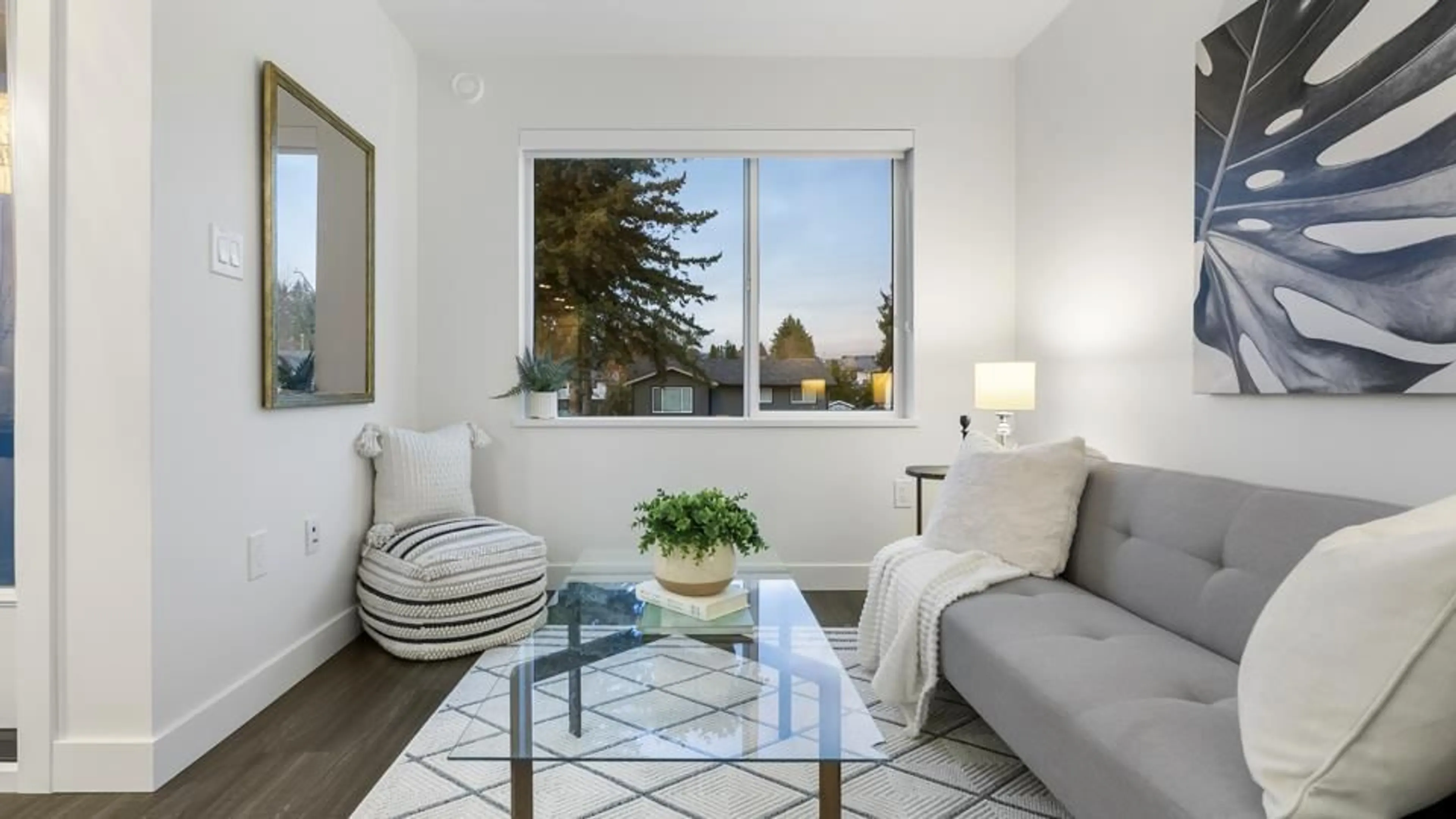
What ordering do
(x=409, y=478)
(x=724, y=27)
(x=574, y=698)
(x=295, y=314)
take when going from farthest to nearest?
(x=724, y=27) < (x=409, y=478) < (x=295, y=314) < (x=574, y=698)

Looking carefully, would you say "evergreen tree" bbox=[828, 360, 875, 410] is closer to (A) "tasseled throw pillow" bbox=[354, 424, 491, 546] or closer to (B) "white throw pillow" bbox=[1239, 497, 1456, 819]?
(A) "tasseled throw pillow" bbox=[354, 424, 491, 546]

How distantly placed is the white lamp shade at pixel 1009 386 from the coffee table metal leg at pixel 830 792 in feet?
6.11

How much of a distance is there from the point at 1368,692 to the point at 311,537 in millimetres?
2687

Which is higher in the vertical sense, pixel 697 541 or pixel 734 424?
pixel 734 424

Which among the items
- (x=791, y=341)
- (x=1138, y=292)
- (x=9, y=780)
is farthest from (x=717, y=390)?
(x=9, y=780)

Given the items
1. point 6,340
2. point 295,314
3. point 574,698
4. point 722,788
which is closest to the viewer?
point 574,698

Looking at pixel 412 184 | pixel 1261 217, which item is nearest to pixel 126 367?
pixel 412 184

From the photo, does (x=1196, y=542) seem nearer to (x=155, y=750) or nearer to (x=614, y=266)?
(x=155, y=750)

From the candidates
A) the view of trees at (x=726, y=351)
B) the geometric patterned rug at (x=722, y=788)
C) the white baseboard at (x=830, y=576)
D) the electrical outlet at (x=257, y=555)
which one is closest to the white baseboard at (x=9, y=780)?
the electrical outlet at (x=257, y=555)

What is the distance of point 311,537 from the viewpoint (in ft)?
8.10

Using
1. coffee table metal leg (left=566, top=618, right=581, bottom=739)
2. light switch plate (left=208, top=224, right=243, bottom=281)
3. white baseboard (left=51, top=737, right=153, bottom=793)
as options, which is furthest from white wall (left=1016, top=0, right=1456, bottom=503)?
white baseboard (left=51, top=737, right=153, bottom=793)

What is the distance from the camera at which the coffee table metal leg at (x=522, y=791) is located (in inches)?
54.6

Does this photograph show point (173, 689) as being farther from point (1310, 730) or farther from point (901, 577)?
point (1310, 730)

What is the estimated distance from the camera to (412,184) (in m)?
3.36
